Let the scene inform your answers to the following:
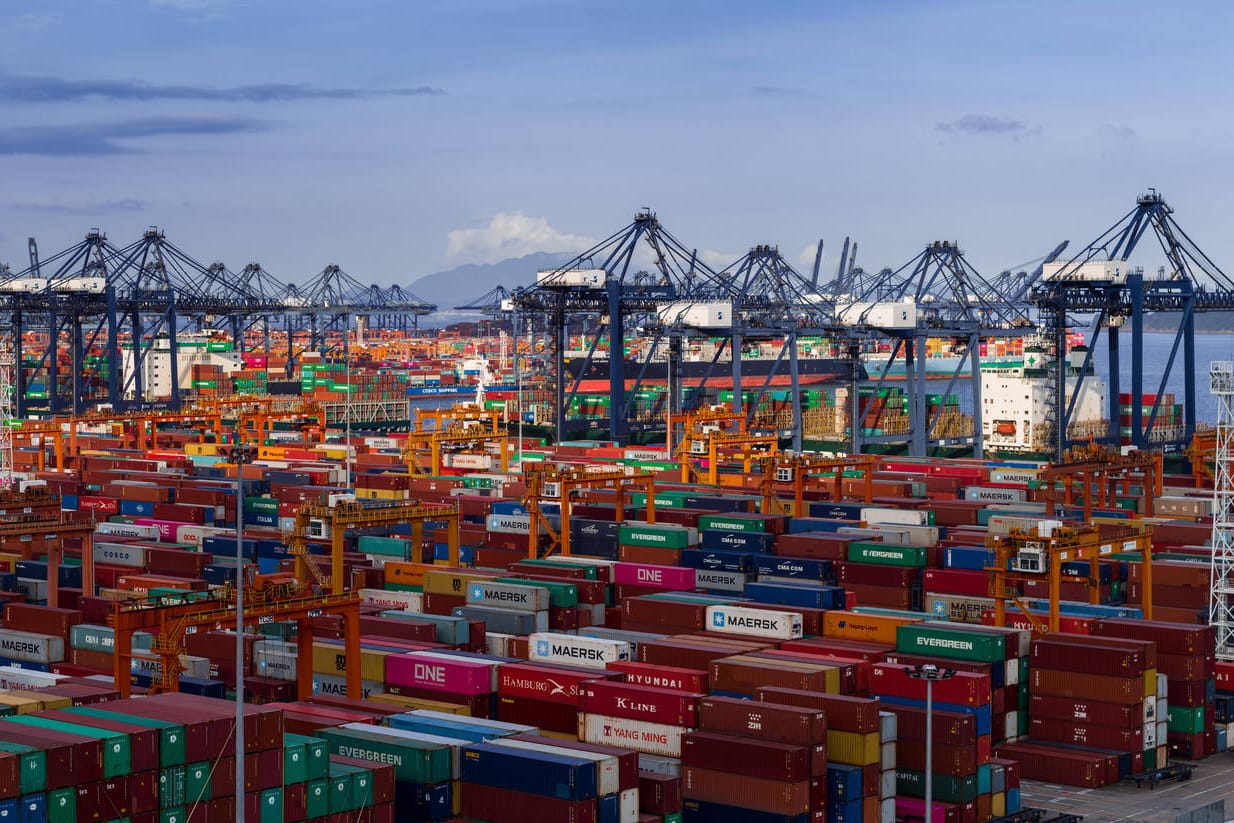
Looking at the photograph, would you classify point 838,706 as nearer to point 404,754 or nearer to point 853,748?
point 853,748

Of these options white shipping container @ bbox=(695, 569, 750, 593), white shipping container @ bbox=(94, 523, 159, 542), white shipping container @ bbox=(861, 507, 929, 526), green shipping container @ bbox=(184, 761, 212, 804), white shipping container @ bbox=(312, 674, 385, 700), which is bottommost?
white shipping container @ bbox=(312, 674, 385, 700)

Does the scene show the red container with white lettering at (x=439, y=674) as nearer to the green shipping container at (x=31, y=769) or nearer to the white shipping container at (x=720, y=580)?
the green shipping container at (x=31, y=769)

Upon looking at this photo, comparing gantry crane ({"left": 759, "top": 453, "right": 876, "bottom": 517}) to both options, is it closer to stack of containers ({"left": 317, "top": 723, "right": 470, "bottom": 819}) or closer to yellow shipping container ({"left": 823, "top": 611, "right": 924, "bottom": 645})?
yellow shipping container ({"left": 823, "top": 611, "right": 924, "bottom": 645})

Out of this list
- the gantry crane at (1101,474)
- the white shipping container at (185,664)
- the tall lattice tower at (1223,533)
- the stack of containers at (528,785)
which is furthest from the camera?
the gantry crane at (1101,474)

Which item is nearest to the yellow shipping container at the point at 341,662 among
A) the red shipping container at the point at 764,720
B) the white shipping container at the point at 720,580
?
the red shipping container at the point at 764,720

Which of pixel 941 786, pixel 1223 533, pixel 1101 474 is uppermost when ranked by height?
pixel 1101 474

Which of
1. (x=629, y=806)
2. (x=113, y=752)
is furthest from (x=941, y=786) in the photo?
(x=113, y=752)

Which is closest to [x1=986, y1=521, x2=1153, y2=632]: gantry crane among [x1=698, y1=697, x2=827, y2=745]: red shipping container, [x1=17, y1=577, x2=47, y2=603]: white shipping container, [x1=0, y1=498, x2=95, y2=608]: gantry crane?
[x1=698, y1=697, x2=827, y2=745]: red shipping container
